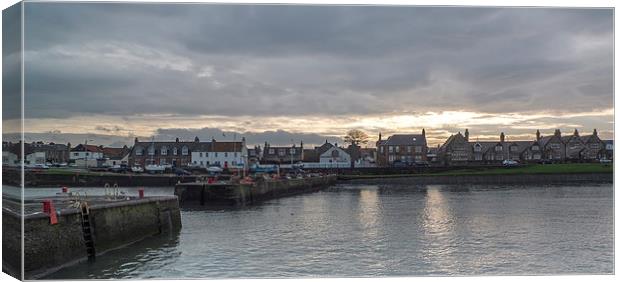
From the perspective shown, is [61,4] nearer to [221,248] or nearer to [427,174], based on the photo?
[221,248]

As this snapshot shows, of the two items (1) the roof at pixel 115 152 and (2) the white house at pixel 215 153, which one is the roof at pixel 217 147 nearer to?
(2) the white house at pixel 215 153

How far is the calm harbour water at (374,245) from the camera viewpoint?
14711mm

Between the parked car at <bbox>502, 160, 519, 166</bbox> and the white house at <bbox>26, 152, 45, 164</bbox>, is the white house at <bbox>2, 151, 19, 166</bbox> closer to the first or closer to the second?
the white house at <bbox>26, 152, 45, 164</bbox>

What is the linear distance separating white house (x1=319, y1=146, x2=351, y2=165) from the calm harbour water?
156 ft

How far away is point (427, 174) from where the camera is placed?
63.5 metres

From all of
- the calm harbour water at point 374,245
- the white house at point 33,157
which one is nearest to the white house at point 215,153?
the calm harbour water at point 374,245

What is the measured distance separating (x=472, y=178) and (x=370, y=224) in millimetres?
37676

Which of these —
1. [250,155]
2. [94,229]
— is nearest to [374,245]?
[94,229]

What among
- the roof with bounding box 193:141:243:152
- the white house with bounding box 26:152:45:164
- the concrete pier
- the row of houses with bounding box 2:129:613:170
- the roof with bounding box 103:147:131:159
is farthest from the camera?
the roof with bounding box 193:141:243:152

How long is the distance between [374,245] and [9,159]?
32.5ft

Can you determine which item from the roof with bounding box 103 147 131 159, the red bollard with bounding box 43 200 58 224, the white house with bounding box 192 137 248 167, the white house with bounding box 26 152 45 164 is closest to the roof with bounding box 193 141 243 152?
the white house with bounding box 192 137 248 167

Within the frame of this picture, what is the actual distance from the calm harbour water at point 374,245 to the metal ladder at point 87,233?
0.27m

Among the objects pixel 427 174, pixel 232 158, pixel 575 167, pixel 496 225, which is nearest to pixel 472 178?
pixel 427 174

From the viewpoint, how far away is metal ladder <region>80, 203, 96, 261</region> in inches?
592
